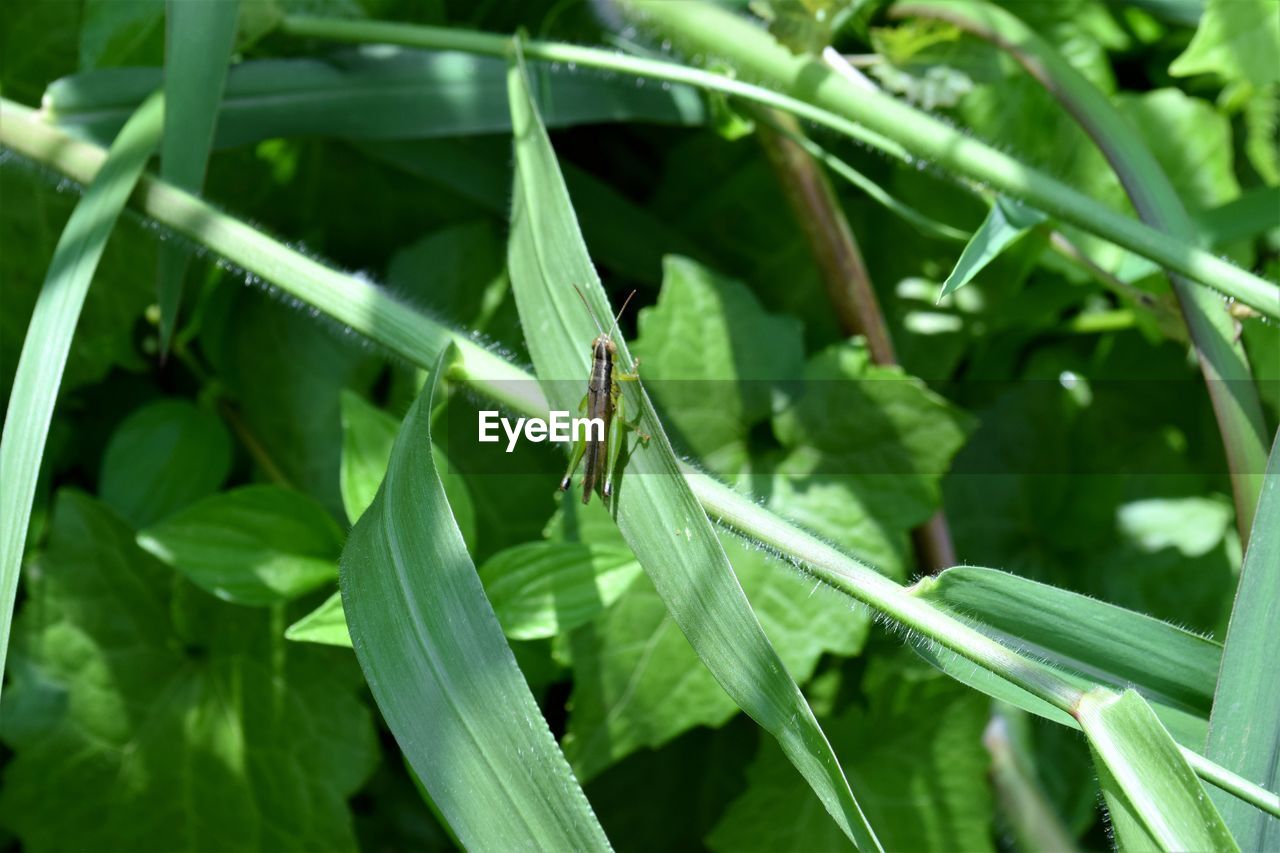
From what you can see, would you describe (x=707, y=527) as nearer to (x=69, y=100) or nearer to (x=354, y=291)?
(x=354, y=291)

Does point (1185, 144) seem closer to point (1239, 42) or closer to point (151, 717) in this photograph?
point (1239, 42)

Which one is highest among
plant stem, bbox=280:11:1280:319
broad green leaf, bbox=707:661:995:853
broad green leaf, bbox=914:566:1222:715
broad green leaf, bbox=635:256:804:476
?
plant stem, bbox=280:11:1280:319

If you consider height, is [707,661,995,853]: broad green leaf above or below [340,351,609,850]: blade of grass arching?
below

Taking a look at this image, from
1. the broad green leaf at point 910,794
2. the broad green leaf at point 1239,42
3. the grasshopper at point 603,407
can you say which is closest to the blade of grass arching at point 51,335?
the grasshopper at point 603,407

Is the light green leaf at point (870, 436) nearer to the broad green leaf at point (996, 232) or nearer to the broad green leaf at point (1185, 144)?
the broad green leaf at point (996, 232)

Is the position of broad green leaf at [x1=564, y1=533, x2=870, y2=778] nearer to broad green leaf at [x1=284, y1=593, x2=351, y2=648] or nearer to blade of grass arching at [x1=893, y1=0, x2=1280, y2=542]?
broad green leaf at [x1=284, y1=593, x2=351, y2=648]

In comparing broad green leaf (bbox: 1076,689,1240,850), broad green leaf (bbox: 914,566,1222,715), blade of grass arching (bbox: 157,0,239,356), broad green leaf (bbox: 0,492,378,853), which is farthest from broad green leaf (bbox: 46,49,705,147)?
broad green leaf (bbox: 1076,689,1240,850)

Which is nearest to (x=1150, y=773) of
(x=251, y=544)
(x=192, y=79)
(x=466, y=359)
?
(x=466, y=359)

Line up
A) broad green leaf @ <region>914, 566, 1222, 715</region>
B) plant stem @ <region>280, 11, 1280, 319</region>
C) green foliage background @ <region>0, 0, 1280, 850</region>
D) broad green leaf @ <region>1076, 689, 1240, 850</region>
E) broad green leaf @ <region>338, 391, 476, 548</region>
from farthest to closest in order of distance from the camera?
green foliage background @ <region>0, 0, 1280, 850</region> → broad green leaf @ <region>338, 391, 476, 548</region> → plant stem @ <region>280, 11, 1280, 319</region> → broad green leaf @ <region>914, 566, 1222, 715</region> → broad green leaf @ <region>1076, 689, 1240, 850</region>
